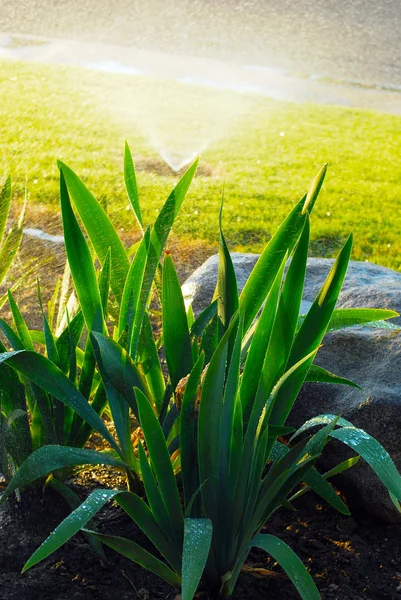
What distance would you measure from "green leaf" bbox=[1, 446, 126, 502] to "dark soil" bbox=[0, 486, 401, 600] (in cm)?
30

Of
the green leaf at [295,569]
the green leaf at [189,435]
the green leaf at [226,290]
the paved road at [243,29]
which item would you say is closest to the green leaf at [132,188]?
the green leaf at [226,290]

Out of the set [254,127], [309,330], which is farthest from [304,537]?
[254,127]

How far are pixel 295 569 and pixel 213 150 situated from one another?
4.51m

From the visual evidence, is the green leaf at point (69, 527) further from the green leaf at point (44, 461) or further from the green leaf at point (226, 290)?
the green leaf at point (226, 290)

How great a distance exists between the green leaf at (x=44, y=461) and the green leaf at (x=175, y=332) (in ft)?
0.97

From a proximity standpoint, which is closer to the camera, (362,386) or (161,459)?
(161,459)

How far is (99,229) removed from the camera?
191 centimetres

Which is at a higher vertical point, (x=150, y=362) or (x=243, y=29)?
(x=243, y=29)

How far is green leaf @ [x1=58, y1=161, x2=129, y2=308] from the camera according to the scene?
1858mm

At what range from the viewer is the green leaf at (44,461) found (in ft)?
4.85

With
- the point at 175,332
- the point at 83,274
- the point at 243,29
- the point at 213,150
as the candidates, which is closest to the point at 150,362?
the point at 175,332

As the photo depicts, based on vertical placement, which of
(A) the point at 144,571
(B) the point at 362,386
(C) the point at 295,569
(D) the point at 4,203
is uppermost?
(D) the point at 4,203

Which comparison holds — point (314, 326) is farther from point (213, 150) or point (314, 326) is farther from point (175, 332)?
point (213, 150)

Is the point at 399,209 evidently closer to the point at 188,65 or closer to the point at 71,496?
the point at 188,65
